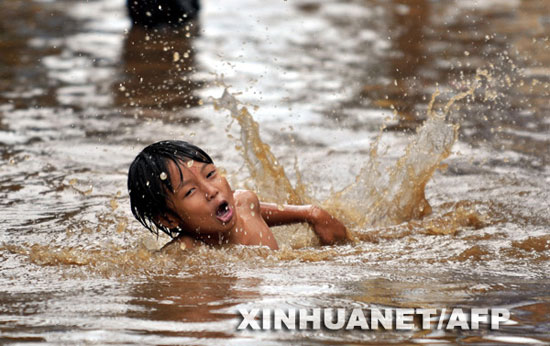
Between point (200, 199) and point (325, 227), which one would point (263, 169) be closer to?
point (325, 227)

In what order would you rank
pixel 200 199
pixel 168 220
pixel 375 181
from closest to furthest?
pixel 200 199, pixel 168 220, pixel 375 181

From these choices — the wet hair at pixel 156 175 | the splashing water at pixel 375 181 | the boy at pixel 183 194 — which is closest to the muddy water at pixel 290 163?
the splashing water at pixel 375 181

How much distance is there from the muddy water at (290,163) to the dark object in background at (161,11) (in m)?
0.34

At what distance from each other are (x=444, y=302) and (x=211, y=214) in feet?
4.12

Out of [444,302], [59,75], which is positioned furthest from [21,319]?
[59,75]

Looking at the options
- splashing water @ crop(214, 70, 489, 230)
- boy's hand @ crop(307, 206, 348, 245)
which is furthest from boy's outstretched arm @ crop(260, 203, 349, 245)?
splashing water @ crop(214, 70, 489, 230)

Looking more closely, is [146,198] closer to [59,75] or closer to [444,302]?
[444,302]

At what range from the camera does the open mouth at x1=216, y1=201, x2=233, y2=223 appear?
4188mm

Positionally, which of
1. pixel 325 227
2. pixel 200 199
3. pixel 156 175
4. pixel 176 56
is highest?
pixel 176 56

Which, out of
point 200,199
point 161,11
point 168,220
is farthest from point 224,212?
point 161,11

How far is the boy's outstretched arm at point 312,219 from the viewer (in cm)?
474

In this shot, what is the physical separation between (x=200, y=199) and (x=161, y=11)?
8.80 metres

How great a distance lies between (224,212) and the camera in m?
4.22

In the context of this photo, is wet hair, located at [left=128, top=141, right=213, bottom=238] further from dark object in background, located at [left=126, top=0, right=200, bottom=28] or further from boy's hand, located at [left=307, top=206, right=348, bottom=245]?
dark object in background, located at [left=126, top=0, right=200, bottom=28]
